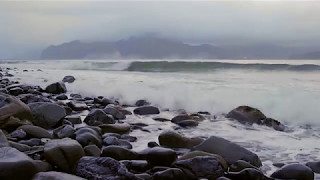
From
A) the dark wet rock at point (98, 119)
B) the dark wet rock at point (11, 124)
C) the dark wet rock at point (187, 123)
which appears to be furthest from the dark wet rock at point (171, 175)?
the dark wet rock at point (187, 123)

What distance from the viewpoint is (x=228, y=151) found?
3.71 meters

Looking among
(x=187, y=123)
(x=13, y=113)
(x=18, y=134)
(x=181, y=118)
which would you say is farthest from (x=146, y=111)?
(x=18, y=134)

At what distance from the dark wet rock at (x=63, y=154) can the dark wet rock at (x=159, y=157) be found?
2.07ft

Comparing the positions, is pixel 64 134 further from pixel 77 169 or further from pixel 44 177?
pixel 44 177

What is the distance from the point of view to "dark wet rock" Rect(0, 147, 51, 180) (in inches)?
95.6

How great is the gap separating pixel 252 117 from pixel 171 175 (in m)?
3.67

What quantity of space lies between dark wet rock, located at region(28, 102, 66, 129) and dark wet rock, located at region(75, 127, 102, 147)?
86 cm

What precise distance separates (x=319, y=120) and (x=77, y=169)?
5188 mm

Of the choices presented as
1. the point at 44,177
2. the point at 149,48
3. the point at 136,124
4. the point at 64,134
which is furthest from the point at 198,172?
the point at 149,48

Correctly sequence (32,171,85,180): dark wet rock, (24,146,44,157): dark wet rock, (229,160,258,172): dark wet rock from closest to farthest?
(32,171,85,180): dark wet rock → (24,146,44,157): dark wet rock → (229,160,258,172): dark wet rock

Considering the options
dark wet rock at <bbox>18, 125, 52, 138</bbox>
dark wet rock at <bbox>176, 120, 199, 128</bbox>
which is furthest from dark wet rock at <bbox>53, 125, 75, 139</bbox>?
dark wet rock at <bbox>176, 120, 199, 128</bbox>

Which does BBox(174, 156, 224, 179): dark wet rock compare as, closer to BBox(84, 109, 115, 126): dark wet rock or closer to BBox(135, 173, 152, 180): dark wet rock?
BBox(135, 173, 152, 180): dark wet rock

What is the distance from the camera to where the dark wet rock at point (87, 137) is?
385cm

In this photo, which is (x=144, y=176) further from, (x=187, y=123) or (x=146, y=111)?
(x=146, y=111)
